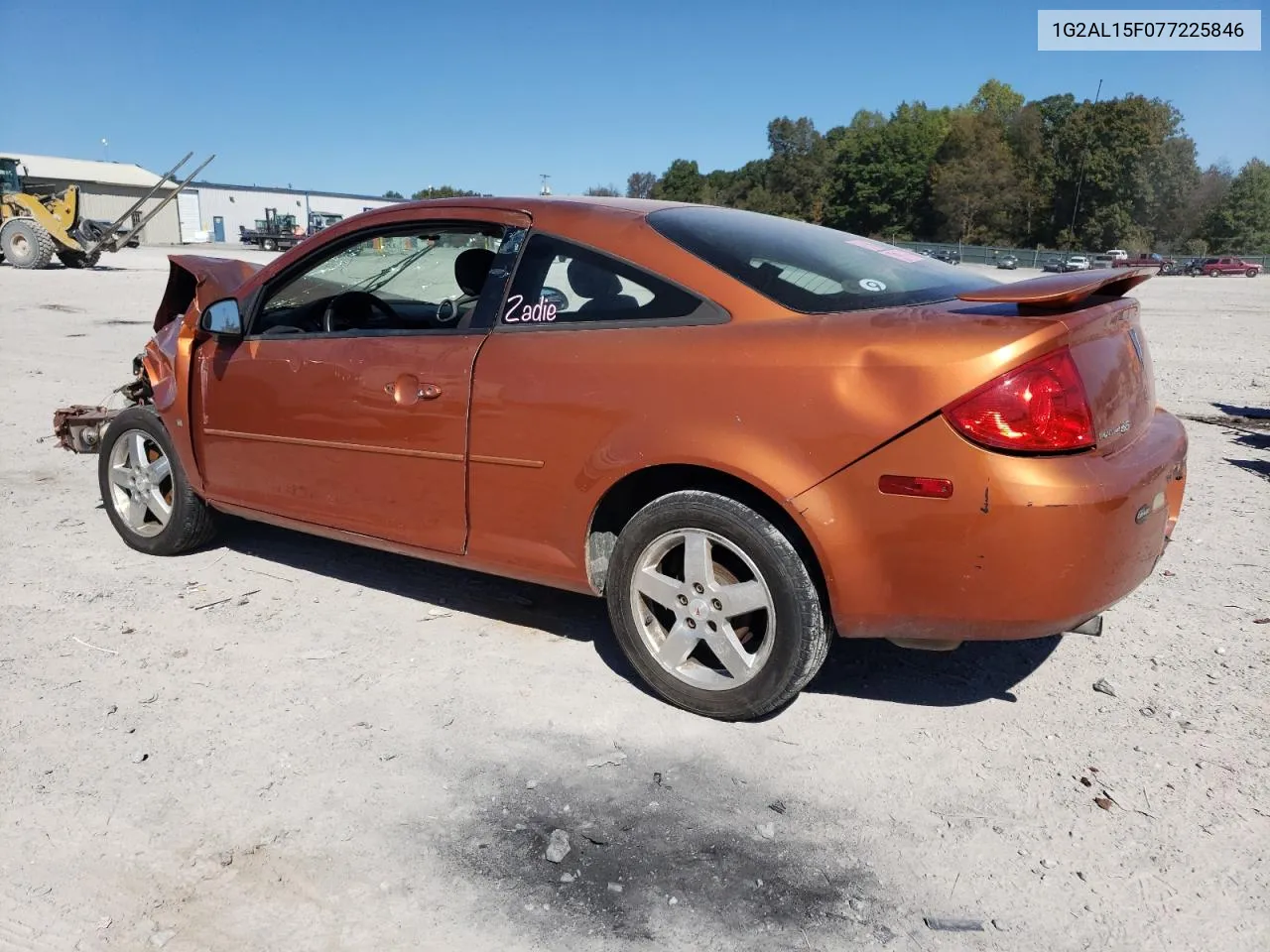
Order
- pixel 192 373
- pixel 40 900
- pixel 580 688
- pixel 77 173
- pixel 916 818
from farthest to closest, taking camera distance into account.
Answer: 1. pixel 77 173
2. pixel 192 373
3. pixel 580 688
4. pixel 916 818
5. pixel 40 900

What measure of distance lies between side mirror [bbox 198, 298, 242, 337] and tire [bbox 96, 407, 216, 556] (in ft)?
1.95

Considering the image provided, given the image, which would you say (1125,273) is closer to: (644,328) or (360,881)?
(644,328)

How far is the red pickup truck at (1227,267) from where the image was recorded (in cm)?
5713

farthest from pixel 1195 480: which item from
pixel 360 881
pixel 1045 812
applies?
pixel 360 881

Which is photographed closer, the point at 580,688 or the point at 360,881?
the point at 360,881

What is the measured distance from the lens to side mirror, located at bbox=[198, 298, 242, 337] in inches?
160

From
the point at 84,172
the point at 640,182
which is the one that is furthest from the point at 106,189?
the point at 640,182

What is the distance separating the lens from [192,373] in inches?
167

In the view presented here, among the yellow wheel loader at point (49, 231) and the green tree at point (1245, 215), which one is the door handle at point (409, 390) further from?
the green tree at point (1245, 215)

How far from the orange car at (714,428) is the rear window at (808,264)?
0.02 meters

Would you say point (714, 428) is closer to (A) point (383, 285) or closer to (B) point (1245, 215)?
(A) point (383, 285)

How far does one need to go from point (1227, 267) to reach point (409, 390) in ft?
219

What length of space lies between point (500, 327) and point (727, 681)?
1454 mm

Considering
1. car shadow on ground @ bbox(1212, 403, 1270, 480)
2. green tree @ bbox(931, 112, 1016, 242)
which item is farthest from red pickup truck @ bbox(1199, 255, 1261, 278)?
car shadow on ground @ bbox(1212, 403, 1270, 480)
